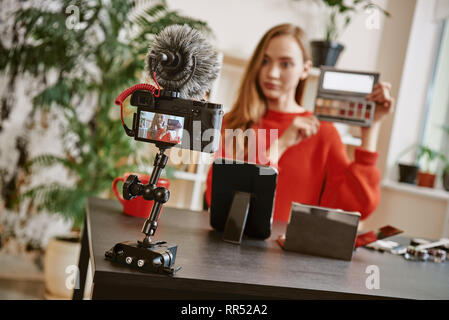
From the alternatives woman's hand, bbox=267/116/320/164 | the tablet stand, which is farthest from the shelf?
the tablet stand

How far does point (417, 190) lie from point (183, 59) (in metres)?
2.33

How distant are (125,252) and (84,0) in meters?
1.99

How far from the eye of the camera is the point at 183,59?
788mm

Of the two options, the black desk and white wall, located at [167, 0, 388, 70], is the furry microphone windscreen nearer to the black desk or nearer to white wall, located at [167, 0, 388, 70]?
the black desk

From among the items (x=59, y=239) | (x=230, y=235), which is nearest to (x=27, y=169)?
(x=59, y=239)

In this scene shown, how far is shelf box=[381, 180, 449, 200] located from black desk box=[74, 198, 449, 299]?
157cm

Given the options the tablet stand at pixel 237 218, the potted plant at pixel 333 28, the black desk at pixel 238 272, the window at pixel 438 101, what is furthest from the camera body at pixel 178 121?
the window at pixel 438 101

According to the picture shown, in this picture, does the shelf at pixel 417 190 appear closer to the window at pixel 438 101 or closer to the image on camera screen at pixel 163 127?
the window at pixel 438 101

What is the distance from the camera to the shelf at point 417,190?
2.64m

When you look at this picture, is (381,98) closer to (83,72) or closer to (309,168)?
(309,168)

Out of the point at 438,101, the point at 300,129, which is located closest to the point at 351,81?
the point at 300,129

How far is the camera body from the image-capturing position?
792 mm
